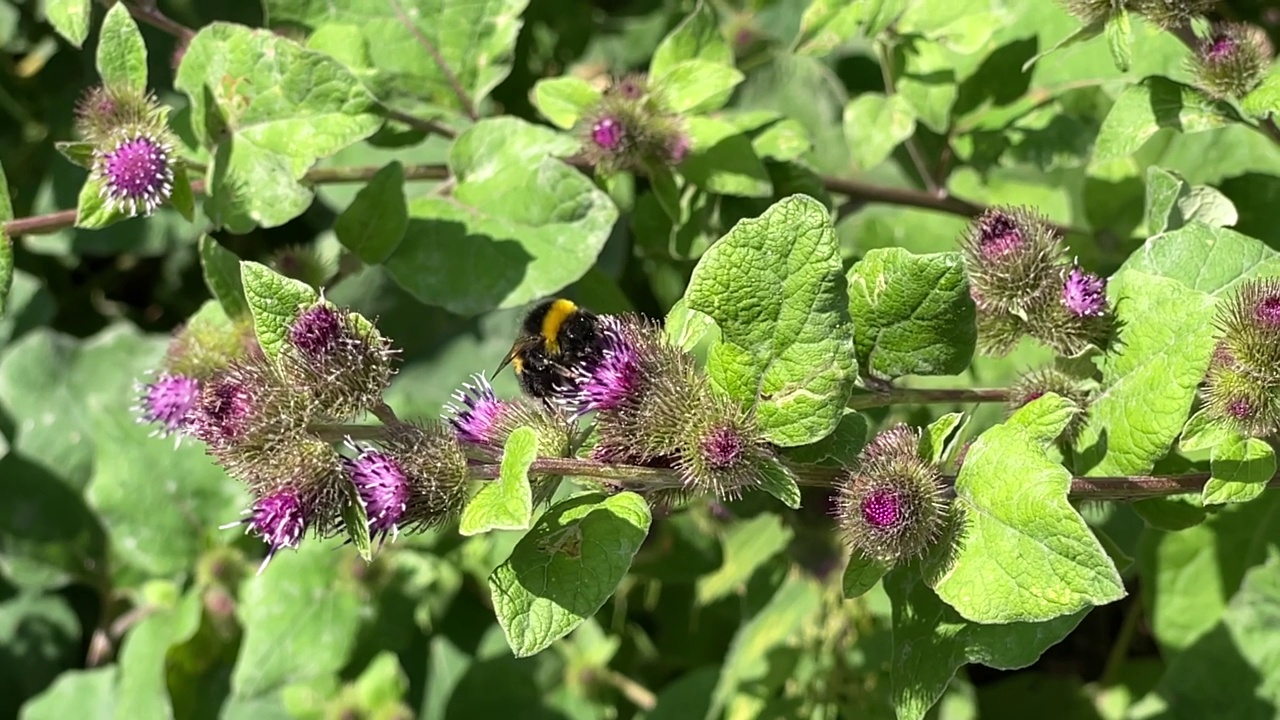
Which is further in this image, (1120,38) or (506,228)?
(506,228)

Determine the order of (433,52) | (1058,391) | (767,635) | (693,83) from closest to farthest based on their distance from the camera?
(1058,391), (693,83), (433,52), (767,635)

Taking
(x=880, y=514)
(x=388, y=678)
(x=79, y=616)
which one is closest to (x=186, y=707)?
(x=388, y=678)

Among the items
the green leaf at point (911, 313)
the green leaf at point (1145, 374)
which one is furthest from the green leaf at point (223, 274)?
the green leaf at point (1145, 374)

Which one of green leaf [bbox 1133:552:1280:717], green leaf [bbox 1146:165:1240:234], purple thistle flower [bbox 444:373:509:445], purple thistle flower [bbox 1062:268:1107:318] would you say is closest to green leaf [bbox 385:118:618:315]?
purple thistle flower [bbox 444:373:509:445]

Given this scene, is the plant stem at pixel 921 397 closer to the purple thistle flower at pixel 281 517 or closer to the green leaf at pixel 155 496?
the purple thistle flower at pixel 281 517

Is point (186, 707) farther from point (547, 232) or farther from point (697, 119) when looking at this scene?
point (697, 119)

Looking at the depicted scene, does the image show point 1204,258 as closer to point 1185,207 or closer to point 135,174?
point 1185,207

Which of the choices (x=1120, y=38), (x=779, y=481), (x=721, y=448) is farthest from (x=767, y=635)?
(x=1120, y=38)

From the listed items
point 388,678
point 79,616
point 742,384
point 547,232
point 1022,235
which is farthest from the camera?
point 79,616
